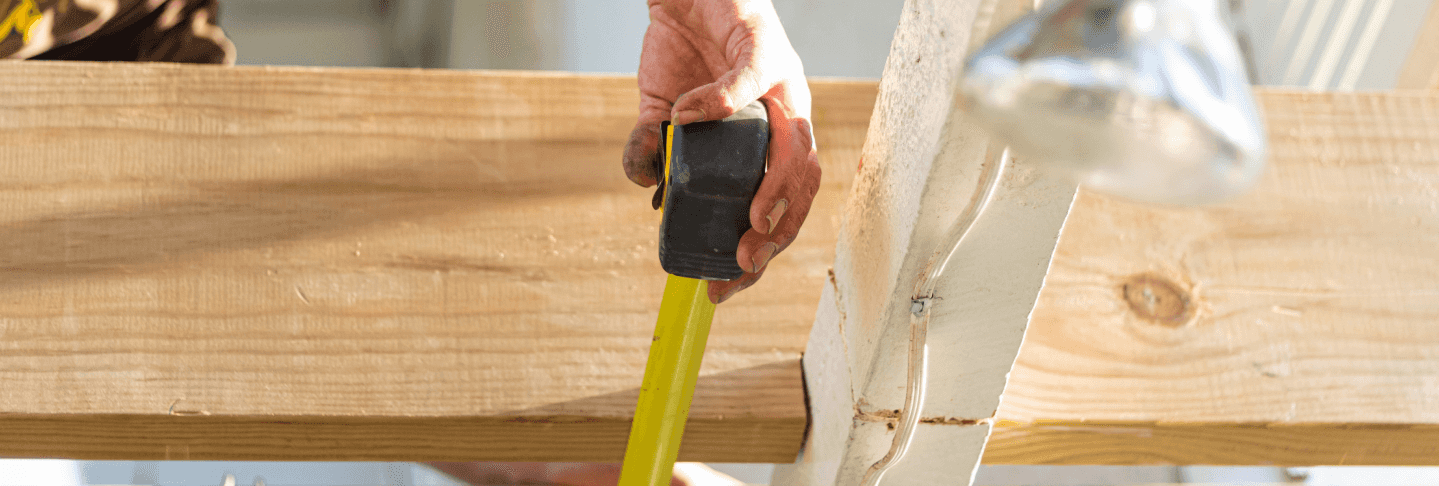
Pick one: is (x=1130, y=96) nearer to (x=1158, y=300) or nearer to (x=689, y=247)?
(x=689, y=247)

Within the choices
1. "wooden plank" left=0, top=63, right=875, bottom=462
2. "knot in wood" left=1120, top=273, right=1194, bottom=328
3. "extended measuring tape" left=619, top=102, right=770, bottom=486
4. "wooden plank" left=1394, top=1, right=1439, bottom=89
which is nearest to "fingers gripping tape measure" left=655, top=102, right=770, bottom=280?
"extended measuring tape" left=619, top=102, right=770, bottom=486

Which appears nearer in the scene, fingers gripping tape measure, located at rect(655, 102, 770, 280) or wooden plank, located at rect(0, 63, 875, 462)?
fingers gripping tape measure, located at rect(655, 102, 770, 280)

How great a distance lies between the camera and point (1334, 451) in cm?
51

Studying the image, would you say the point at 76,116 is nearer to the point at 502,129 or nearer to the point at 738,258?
the point at 502,129

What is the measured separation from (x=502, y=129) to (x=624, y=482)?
0.83 ft

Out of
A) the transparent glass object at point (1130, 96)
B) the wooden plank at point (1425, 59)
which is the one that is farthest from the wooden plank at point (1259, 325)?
the wooden plank at point (1425, 59)

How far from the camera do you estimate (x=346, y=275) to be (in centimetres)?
51

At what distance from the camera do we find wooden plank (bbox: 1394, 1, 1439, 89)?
95 centimetres

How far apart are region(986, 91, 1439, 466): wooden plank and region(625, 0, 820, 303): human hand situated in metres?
0.17

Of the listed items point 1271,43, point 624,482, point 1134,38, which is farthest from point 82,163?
point 1271,43

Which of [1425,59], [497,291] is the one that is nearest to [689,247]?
[497,291]

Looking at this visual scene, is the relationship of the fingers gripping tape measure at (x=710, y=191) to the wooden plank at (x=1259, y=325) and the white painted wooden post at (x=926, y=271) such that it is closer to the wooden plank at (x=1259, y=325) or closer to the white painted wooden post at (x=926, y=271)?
the white painted wooden post at (x=926, y=271)

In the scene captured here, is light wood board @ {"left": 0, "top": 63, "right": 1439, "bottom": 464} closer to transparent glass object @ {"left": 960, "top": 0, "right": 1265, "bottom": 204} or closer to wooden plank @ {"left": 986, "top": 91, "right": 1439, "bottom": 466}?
wooden plank @ {"left": 986, "top": 91, "right": 1439, "bottom": 466}

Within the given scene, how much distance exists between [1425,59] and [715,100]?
38.3 inches
